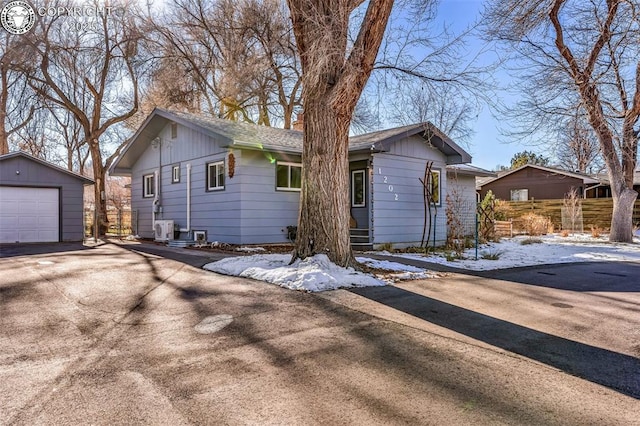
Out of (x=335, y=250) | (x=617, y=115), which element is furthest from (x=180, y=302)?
(x=617, y=115)

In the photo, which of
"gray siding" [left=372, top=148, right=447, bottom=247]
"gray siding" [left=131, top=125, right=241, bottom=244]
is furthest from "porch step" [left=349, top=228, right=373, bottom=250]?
"gray siding" [left=131, top=125, right=241, bottom=244]

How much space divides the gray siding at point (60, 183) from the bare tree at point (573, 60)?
1461cm

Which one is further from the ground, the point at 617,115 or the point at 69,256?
the point at 617,115

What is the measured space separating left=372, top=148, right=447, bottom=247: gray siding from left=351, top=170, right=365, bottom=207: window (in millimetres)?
990

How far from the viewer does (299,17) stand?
7184 millimetres

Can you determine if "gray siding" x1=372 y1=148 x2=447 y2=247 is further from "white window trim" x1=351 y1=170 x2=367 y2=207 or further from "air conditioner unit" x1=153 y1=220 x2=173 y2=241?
"air conditioner unit" x1=153 y1=220 x2=173 y2=241

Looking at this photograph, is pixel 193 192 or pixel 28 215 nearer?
pixel 193 192

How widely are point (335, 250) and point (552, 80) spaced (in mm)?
11190

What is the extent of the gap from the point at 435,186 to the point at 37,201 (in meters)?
13.1

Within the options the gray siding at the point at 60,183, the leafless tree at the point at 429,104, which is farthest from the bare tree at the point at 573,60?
the gray siding at the point at 60,183

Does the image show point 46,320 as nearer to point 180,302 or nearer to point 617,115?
point 180,302

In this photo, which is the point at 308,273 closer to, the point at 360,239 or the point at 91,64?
the point at 360,239

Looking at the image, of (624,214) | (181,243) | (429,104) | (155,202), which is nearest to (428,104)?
(429,104)

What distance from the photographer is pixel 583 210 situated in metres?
21.8
